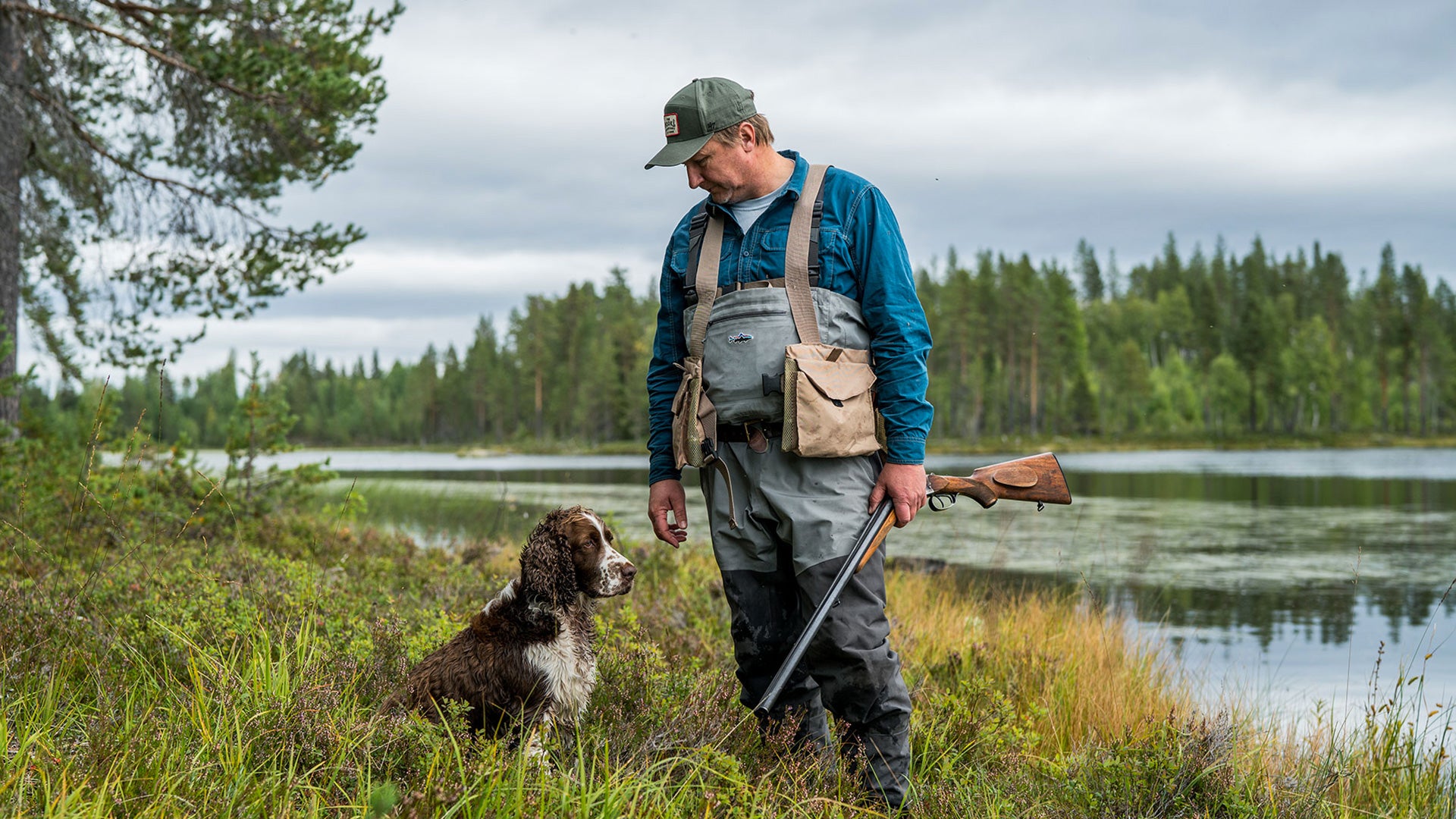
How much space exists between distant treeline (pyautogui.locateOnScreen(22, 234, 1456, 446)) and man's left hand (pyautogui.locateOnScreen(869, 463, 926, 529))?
206ft

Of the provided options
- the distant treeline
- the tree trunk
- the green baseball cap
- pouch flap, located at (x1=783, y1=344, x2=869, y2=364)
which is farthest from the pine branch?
the distant treeline

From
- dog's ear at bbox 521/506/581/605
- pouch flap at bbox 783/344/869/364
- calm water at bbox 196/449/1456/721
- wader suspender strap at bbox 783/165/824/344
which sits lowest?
calm water at bbox 196/449/1456/721

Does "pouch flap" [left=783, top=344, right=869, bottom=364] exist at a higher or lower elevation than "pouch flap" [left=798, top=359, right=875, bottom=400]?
higher

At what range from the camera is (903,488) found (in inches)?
139

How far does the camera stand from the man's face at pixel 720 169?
361cm

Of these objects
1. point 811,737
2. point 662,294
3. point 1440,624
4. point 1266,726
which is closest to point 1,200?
point 662,294

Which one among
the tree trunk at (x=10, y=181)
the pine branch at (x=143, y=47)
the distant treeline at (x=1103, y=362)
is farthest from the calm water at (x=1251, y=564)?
the distant treeline at (x=1103, y=362)

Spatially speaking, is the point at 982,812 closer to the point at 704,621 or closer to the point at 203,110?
the point at 704,621

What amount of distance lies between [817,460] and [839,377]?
0.31 m

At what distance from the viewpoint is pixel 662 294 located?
4.01m

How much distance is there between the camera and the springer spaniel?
361 cm

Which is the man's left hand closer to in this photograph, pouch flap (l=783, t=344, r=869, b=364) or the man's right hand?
pouch flap (l=783, t=344, r=869, b=364)

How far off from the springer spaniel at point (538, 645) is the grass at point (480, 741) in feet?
0.67

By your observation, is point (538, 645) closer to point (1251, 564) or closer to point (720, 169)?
point (720, 169)
